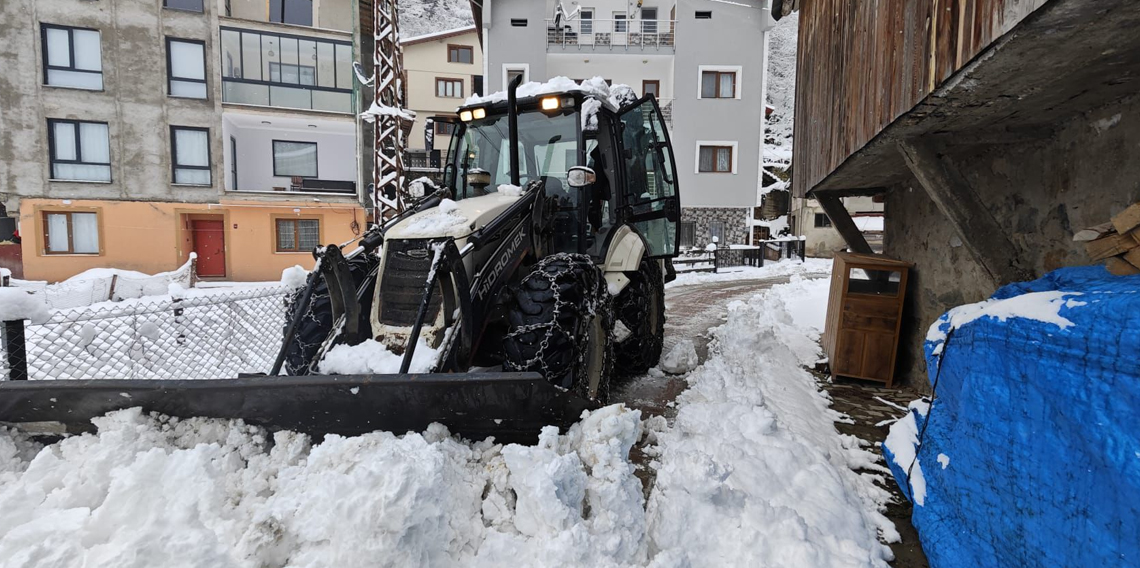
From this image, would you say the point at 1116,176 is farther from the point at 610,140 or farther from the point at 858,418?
the point at 610,140

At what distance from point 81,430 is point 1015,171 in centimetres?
575

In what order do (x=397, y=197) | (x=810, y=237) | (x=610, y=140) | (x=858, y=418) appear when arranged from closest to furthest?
1. (x=858, y=418)
2. (x=610, y=140)
3. (x=397, y=197)
4. (x=810, y=237)

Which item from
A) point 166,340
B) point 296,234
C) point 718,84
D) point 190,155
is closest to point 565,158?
point 166,340

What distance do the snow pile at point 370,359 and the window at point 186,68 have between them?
16450 mm

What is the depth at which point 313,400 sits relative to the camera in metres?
2.38

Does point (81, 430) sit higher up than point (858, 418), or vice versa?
point (81, 430)

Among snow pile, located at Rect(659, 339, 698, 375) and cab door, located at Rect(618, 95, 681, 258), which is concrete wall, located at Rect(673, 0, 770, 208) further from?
snow pile, located at Rect(659, 339, 698, 375)

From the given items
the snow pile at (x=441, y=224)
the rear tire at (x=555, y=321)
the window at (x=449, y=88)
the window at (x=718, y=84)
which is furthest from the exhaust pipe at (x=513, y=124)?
the window at (x=449, y=88)

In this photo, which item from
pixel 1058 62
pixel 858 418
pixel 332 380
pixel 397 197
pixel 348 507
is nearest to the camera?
pixel 348 507

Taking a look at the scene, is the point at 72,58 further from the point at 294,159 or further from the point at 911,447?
the point at 911,447

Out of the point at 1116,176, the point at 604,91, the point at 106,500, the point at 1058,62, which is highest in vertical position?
the point at 604,91

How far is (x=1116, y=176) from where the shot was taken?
2.83 metres

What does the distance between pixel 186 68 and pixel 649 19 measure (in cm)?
1535

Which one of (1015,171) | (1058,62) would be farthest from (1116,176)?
(1058,62)
